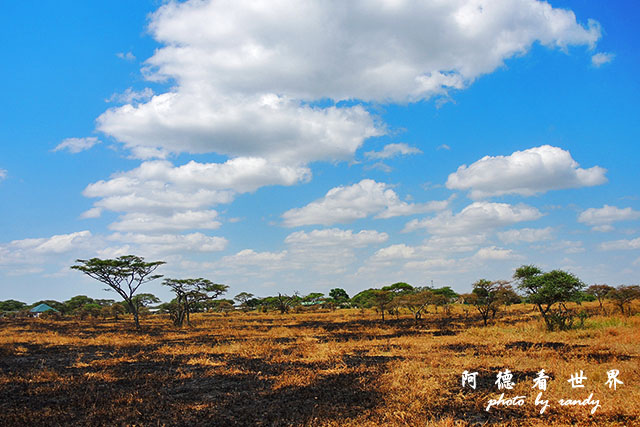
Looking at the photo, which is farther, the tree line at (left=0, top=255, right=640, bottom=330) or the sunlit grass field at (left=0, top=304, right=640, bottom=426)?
the tree line at (left=0, top=255, right=640, bottom=330)

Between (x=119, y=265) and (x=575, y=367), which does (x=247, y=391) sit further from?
(x=119, y=265)

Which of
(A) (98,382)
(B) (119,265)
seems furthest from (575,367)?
(B) (119,265)

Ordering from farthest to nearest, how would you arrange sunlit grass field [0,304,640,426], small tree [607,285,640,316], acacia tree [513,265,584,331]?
small tree [607,285,640,316] → acacia tree [513,265,584,331] → sunlit grass field [0,304,640,426]

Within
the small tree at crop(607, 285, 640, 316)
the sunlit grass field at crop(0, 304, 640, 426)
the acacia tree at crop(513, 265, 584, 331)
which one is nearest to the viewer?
the sunlit grass field at crop(0, 304, 640, 426)

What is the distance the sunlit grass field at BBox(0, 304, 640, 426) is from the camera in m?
8.68

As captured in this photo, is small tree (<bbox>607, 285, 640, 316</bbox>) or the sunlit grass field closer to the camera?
the sunlit grass field

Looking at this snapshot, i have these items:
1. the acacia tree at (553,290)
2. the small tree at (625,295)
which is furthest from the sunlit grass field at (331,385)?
the small tree at (625,295)

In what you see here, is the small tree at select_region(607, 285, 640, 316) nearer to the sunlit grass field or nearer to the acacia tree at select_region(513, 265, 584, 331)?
the acacia tree at select_region(513, 265, 584, 331)

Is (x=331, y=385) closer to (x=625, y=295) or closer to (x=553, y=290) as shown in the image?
(x=553, y=290)

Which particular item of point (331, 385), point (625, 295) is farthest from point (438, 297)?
point (331, 385)

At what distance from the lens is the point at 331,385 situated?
1166 cm

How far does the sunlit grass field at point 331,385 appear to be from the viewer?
28.5 ft

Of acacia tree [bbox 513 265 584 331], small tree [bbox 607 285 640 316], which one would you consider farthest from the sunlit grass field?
small tree [bbox 607 285 640 316]

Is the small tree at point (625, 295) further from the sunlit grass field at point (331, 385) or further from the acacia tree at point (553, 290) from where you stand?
the sunlit grass field at point (331, 385)
